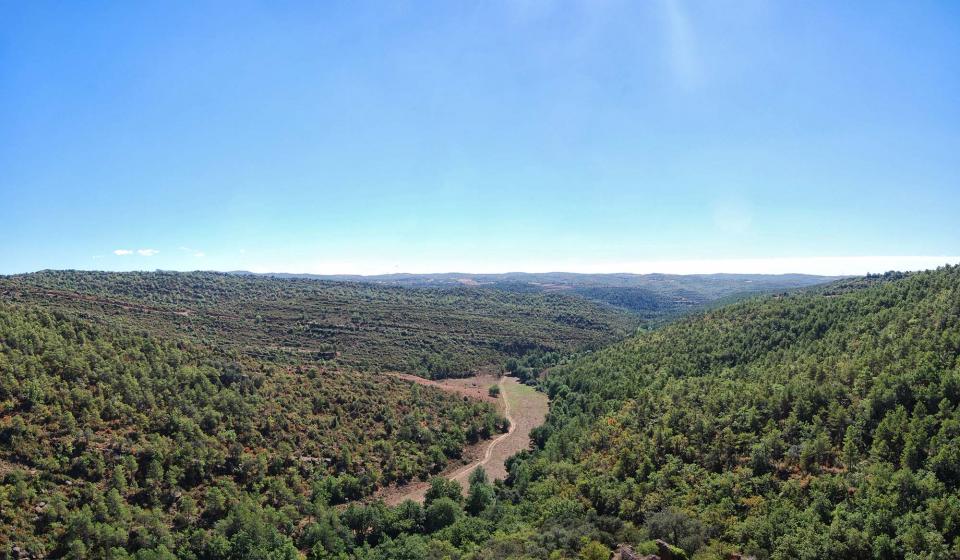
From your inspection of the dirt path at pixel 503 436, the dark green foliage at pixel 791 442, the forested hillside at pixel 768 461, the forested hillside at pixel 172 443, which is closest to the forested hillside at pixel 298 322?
the dirt path at pixel 503 436

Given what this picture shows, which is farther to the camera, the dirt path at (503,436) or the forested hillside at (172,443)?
the dirt path at (503,436)

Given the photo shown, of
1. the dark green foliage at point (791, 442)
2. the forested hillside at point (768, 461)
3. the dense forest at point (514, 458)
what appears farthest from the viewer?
the dense forest at point (514, 458)

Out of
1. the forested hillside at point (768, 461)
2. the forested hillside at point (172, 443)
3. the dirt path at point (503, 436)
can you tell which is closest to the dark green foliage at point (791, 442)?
the forested hillside at point (768, 461)

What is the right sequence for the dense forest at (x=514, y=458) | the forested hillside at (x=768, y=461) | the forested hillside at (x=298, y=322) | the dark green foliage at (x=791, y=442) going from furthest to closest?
1. the forested hillside at (x=298, y=322)
2. the dense forest at (x=514, y=458)
3. the forested hillside at (x=768, y=461)
4. the dark green foliage at (x=791, y=442)

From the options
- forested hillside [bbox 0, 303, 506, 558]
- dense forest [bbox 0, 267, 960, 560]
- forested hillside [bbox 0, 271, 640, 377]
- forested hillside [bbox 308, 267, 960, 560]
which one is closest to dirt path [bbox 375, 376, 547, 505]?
forested hillside [bbox 0, 303, 506, 558]

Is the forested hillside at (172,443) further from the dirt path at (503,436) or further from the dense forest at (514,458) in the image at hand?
the dirt path at (503,436)

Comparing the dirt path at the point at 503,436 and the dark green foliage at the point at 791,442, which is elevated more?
the dark green foliage at the point at 791,442

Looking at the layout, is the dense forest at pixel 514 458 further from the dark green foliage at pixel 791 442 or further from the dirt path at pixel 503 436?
the dirt path at pixel 503 436

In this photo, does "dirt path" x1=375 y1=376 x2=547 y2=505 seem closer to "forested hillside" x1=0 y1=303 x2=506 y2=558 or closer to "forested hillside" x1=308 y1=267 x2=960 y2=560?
"forested hillside" x1=0 y1=303 x2=506 y2=558

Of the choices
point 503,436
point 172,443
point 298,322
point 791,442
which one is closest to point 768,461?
point 791,442

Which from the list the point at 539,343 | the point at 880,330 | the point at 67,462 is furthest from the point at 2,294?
the point at 880,330
